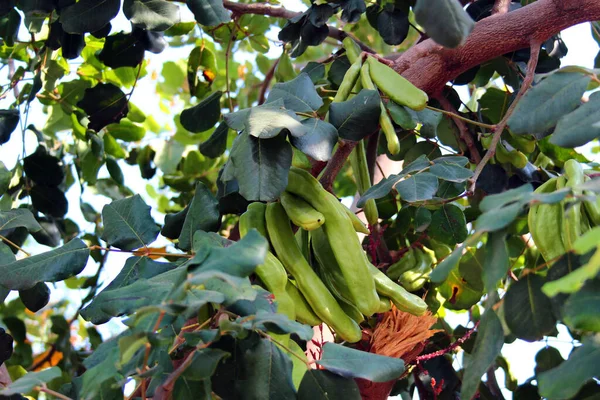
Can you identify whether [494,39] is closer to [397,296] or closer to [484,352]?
[397,296]

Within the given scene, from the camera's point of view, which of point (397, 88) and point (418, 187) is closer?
point (418, 187)

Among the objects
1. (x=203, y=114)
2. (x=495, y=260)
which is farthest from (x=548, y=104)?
(x=203, y=114)

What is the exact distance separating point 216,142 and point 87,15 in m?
0.41

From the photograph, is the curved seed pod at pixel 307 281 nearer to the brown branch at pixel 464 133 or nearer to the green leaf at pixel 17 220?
the green leaf at pixel 17 220

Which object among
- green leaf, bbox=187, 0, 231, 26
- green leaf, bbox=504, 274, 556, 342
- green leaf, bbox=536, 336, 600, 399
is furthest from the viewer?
green leaf, bbox=187, 0, 231, 26

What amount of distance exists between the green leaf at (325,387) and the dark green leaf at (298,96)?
0.42 meters

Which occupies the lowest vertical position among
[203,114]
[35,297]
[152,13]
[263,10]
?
[35,297]

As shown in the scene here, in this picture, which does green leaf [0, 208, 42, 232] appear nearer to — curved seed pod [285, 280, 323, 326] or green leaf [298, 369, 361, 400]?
curved seed pod [285, 280, 323, 326]

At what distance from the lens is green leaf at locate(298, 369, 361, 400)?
35.7 inches

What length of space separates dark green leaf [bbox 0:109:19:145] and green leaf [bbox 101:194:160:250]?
0.55m

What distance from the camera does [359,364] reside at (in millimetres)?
910

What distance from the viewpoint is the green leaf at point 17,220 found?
4.17 ft

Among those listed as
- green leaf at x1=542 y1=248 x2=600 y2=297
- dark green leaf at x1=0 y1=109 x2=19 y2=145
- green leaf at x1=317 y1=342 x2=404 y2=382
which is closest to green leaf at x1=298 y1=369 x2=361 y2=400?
green leaf at x1=317 y1=342 x2=404 y2=382

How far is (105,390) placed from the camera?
925 millimetres
